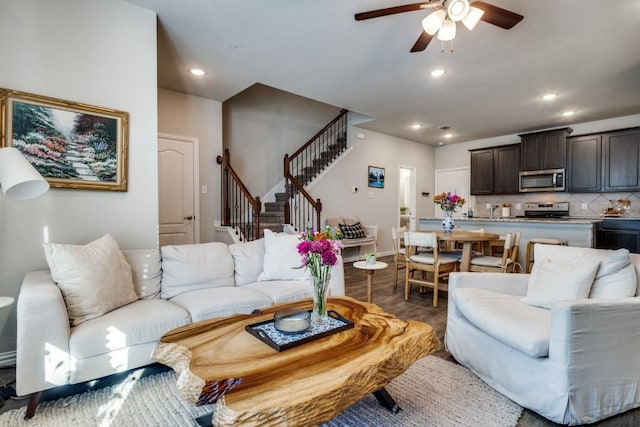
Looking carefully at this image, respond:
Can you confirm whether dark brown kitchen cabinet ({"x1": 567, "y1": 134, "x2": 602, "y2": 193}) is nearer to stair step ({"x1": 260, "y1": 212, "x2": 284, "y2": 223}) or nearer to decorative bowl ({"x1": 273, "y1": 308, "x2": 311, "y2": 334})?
stair step ({"x1": 260, "y1": 212, "x2": 284, "y2": 223})

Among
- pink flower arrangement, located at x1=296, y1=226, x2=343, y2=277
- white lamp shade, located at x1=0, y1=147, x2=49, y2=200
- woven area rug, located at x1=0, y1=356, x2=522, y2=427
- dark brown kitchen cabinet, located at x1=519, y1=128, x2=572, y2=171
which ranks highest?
dark brown kitchen cabinet, located at x1=519, y1=128, x2=572, y2=171

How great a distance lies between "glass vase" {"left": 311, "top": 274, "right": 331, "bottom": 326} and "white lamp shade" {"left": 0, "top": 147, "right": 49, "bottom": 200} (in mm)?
1794

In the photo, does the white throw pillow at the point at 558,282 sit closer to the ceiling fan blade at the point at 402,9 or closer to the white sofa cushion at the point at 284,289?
the white sofa cushion at the point at 284,289

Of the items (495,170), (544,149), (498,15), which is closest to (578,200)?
(544,149)

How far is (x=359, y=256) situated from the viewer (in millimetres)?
6746

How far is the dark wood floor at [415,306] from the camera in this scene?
1694mm

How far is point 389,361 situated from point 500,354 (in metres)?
0.99

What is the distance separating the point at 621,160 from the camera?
5688 millimetres

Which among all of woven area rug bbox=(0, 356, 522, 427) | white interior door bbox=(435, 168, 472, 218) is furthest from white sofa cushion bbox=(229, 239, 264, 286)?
white interior door bbox=(435, 168, 472, 218)

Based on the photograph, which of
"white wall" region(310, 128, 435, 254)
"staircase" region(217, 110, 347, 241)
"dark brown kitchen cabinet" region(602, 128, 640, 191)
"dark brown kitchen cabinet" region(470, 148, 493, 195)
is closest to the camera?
"staircase" region(217, 110, 347, 241)

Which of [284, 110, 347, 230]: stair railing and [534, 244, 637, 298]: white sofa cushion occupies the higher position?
[284, 110, 347, 230]: stair railing

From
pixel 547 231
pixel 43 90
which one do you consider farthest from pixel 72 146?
pixel 547 231

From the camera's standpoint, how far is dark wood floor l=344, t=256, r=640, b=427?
1.69m

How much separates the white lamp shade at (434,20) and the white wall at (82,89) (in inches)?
96.2
